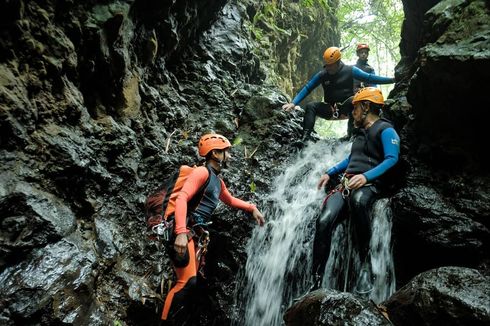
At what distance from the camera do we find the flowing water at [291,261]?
5043mm

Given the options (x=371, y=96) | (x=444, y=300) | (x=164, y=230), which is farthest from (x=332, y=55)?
(x=444, y=300)

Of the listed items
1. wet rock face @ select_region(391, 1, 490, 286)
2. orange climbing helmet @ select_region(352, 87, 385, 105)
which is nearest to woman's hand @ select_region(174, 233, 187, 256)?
wet rock face @ select_region(391, 1, 490, 286)

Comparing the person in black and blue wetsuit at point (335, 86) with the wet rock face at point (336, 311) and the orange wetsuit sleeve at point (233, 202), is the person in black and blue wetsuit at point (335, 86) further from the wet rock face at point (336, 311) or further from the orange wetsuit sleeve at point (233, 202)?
the wet rock face at point (336, 311)

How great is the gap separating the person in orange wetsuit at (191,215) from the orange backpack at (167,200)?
0.10m

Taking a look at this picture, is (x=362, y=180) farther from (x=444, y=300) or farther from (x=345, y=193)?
(x=444, y=300)

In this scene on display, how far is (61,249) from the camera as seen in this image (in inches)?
157

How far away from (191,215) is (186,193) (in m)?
0.48

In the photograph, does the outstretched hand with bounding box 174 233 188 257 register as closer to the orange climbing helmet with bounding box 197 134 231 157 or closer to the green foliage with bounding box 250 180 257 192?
the orange climbing helmet with bounding box 197 134 231 157

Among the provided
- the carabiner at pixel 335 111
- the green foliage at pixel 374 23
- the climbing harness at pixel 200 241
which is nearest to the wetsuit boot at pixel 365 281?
the climbing harness at pixel 200 241

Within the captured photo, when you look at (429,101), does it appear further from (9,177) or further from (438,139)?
(9,177)

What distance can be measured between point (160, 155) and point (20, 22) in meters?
2.97

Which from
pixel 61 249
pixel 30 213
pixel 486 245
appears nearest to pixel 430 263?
pixel 486 245

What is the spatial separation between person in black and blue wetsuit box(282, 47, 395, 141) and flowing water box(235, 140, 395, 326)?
2489 mm

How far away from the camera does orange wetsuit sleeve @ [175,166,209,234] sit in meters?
4.35
